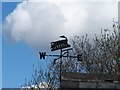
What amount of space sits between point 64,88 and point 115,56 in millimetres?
12714

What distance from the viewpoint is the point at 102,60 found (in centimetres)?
2580

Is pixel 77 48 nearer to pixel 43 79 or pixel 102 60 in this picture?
pixel 102 60

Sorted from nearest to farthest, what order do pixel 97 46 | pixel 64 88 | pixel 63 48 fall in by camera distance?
pixel 64 88
pixel 63 48
pixel 97 46

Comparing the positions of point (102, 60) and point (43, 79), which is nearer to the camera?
point (102, 60)

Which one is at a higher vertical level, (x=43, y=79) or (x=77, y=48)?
(x=77, y=48)

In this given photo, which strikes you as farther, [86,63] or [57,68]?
[57,68]

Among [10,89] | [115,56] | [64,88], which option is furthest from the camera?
[10,89]

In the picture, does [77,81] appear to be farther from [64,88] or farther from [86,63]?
[86,63]

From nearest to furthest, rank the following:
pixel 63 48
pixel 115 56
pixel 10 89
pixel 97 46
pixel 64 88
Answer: pixel 64 88
pixel 63 48
pixel 115 56
pixel 97 46
pixel 10 89

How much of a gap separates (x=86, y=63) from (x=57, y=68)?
2.74 metres

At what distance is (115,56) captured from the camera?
25000mm

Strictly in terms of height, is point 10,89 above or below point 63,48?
below

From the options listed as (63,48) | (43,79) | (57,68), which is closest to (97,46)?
(57,68)

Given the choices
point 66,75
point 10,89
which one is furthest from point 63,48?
point 10,89
